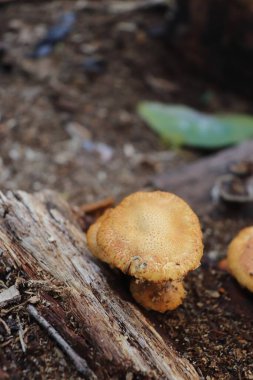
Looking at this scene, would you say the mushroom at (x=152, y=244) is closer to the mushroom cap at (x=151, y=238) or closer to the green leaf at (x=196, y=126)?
the mushroom cap at (x=151, y=238)

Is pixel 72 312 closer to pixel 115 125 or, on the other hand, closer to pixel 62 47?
pixel 115 125

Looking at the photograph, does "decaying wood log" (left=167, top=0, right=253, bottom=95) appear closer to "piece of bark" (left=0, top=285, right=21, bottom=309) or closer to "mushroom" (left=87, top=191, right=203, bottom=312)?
"mushroom" (left=87, top=191, right=203, bottom=312)

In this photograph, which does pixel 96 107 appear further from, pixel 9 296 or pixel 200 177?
pixel 9 296

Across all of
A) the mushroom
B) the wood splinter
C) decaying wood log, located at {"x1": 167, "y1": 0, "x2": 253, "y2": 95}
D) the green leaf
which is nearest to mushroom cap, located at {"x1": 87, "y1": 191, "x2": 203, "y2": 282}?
the mushroom

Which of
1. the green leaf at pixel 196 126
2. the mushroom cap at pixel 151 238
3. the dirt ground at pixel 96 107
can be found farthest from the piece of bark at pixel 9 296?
the green leaf at pixel 196 126

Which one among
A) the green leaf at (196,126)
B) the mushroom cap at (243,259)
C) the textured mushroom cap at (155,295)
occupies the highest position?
the textured mushroom cap at (155,295)

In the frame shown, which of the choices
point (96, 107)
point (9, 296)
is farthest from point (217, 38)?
point (9, 296)

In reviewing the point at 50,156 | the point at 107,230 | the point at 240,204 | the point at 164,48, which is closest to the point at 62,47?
the point at 164,48
